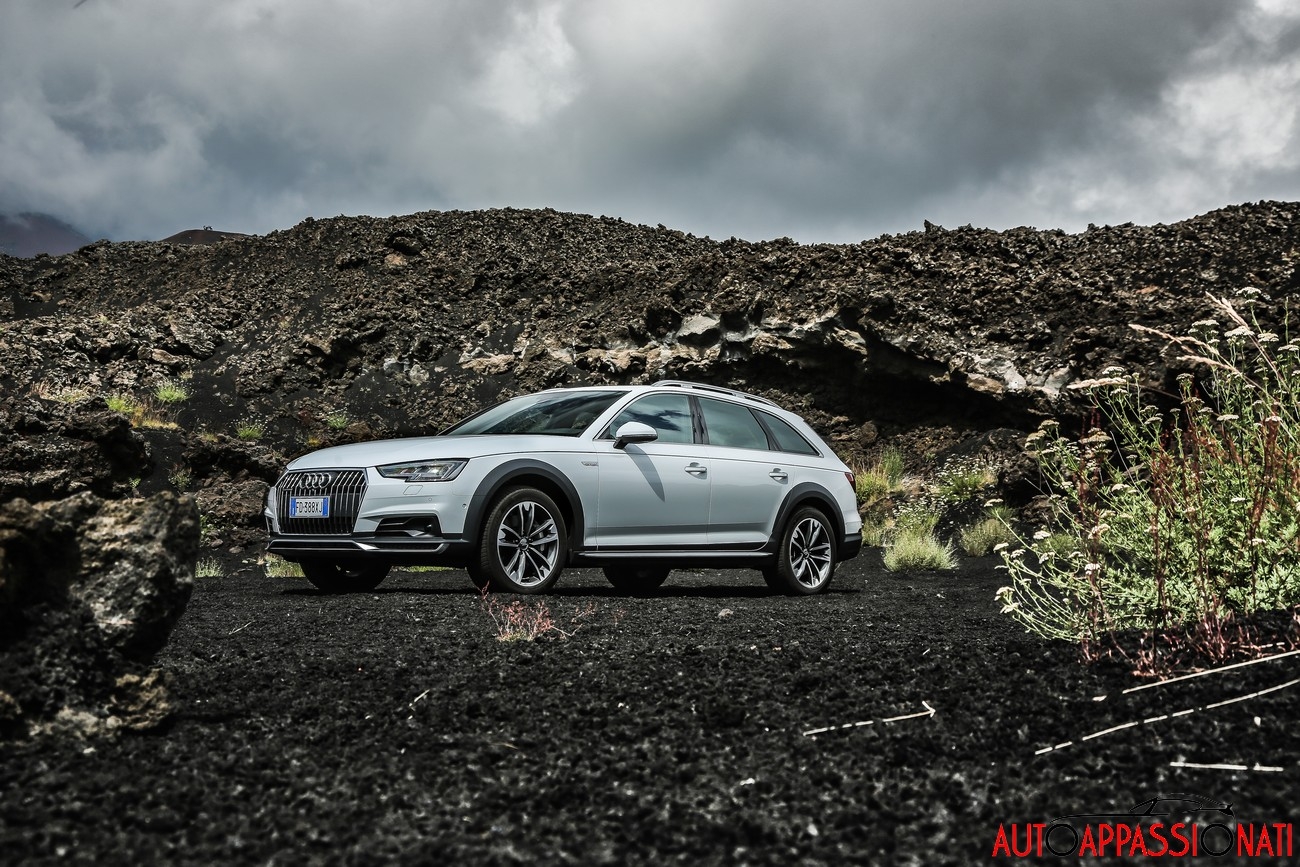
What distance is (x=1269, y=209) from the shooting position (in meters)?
20.2

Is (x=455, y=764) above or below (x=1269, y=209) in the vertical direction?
below

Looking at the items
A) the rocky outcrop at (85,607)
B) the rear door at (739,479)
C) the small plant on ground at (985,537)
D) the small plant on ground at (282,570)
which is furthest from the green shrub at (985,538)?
the rocky outcrop at (85,607)

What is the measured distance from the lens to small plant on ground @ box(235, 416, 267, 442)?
22750mm

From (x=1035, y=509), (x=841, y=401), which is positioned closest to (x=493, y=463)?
(x=1035, y=509)

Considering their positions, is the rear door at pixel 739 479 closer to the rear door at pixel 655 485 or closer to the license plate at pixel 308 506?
the rear door at pixel 655 485

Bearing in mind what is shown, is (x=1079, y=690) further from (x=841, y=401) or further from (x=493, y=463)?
(x=841, y=401)

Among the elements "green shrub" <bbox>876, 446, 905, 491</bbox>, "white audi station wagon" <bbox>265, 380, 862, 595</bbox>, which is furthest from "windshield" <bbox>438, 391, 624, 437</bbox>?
"green shrub" <bbox>876, 446, 905, 491</bbox>

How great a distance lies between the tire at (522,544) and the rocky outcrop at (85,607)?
4146 millimetres

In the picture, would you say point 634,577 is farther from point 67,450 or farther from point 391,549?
point 67,450

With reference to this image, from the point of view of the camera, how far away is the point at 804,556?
957 cm

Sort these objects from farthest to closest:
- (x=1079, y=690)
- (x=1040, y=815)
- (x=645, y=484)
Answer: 1. (x=645, y=484)
2. (x=1079, y=690)
3. (x=1040, y=815)

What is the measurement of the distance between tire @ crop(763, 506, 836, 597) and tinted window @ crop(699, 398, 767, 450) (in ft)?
2.47

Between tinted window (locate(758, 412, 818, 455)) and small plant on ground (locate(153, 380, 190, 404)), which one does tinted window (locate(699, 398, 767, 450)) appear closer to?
tinted window (locate(758, 412, 818, 455))

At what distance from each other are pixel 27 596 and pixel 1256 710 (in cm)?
369
